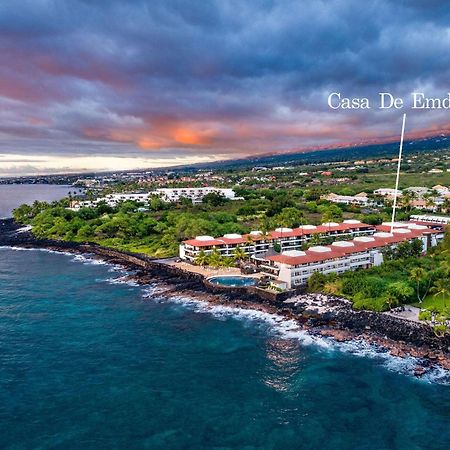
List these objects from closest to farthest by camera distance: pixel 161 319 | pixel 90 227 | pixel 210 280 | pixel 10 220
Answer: pixel 161 319 → pixel 210 280 → pixel 90 227 → pixel 10 220

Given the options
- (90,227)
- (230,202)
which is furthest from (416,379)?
(230,202)

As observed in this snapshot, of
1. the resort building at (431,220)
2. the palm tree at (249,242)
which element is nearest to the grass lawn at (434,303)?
the palm tree at (249,242)

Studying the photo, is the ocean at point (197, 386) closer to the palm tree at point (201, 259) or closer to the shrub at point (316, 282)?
the shrub at point (316, 282)

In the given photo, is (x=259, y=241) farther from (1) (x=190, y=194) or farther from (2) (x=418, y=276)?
(1) (x=190, y=194)

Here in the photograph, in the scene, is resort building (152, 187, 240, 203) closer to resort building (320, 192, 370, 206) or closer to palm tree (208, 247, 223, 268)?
resort building (320, 192, 370, 206)

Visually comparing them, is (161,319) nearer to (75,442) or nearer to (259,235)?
(75,442)

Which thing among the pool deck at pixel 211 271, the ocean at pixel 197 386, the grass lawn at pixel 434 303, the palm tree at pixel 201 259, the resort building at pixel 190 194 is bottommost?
the ocean at pixel 197 386

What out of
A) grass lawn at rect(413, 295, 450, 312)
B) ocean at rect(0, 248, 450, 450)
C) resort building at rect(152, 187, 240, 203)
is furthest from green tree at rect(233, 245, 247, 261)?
resort building at rect(152, 187, 240, 203)
